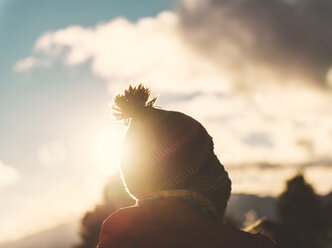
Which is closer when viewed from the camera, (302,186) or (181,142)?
(181,142)

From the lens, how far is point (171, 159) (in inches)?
98.1

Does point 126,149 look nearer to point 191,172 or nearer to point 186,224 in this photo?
point 191,172

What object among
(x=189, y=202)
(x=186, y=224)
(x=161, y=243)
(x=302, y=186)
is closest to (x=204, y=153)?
(x=189, y=202)

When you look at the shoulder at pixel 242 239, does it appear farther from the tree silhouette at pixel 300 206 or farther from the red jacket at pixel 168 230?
the tree silhouette at pixel 300 206

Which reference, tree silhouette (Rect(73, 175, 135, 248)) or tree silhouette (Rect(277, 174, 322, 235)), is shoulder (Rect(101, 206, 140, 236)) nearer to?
tree silhouette (Rect(73, 175, 135, 248))

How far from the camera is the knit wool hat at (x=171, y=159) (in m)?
2.49

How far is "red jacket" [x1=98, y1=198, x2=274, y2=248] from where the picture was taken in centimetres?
237

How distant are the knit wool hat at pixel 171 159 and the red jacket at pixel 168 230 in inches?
6.1

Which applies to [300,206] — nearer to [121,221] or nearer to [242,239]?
[242,239]

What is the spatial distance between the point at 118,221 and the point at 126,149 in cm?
56

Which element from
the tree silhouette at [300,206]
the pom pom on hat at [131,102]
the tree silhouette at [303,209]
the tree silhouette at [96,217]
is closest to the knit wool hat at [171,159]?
the pom pom on hat at [131,102]

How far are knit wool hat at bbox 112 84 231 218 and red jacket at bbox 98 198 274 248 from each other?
156 mm

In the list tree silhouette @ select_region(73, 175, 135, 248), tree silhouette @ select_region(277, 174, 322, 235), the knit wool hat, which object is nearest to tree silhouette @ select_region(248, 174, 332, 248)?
tree silhouette @ select_region(277, 174, 322, 235)

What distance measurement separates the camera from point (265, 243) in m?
2.51
